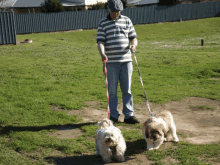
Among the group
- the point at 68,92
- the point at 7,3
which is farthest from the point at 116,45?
the point at 7,3

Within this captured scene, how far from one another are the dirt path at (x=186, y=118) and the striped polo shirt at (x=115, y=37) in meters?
1.41

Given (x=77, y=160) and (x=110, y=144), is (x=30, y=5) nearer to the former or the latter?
(x=77, y=160)

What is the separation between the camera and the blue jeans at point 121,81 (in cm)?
521

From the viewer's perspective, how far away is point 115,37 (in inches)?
199

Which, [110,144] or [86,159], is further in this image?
[86,159]

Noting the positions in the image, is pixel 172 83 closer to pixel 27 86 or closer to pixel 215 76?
pixel 215 76

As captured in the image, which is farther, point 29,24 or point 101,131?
point 29,24

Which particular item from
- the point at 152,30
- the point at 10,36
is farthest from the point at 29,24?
the point at 152,30

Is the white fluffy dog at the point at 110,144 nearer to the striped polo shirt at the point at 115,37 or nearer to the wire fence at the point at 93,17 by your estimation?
the striped polo shirt at the point at 115,37

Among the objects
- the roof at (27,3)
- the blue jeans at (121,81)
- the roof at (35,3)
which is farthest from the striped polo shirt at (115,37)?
the roof at (27,3)

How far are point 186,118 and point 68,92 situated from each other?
3.59m

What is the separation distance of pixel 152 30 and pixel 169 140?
82.3 ft

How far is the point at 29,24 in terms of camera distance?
88.1 feet

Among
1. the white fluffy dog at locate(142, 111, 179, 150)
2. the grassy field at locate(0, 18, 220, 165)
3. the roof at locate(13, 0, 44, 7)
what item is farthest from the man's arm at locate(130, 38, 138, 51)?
the roof at locate(13, 0, 44, 7)
